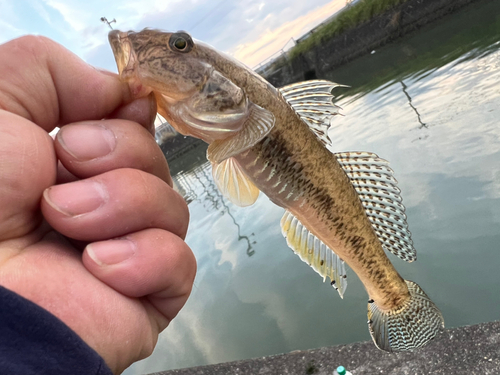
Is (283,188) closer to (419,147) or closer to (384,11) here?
(419,147)

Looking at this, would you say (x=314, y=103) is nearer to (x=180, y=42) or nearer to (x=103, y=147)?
(x=180, y=42)

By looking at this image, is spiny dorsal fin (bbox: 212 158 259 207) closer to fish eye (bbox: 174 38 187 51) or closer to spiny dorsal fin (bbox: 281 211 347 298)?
spiny dorsal fin (bbox: 281 211 347 298)

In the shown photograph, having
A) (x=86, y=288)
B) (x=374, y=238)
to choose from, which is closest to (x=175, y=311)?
(x=86, y=288)

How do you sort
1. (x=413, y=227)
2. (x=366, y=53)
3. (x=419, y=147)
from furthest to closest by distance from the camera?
(x=366, y=53)
(x=419, y=147)
(x=413, y=227)

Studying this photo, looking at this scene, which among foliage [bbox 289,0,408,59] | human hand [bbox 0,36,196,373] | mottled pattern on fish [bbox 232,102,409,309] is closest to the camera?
human hand [bbox 0,36,196,373]

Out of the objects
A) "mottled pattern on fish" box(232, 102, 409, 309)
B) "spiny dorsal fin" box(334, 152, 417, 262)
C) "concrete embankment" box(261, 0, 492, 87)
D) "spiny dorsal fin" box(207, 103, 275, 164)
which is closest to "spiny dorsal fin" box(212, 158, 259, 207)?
"mottled pattern on fish" box(232, 102, 409, 309)

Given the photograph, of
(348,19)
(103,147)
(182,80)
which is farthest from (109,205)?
(348,19)
